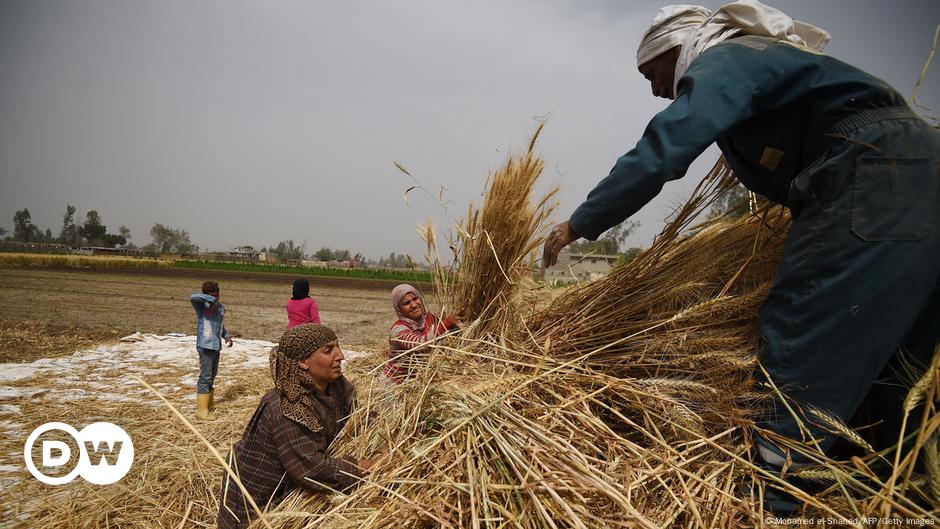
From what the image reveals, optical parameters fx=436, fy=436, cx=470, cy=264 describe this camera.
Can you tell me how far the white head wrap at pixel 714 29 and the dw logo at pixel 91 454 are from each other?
340 cm

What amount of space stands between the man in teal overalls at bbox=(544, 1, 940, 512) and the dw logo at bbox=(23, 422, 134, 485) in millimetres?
3194

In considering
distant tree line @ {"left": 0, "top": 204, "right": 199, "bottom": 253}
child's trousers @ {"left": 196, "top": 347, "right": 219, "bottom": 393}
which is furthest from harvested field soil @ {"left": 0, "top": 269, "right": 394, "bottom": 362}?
distant tree line @ {"left": 0, "top": 204, "right": 199, "bottom": 253}

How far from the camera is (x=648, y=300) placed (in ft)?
5.01

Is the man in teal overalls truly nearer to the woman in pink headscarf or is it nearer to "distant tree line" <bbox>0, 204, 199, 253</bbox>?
the woman in pink headscarf

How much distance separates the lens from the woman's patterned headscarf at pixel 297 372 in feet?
5.58

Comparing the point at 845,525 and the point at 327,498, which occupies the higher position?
the point at 845,525

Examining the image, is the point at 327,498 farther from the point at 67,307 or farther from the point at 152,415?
the point at 67,307

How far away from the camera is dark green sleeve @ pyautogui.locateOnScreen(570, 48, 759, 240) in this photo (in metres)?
1.13

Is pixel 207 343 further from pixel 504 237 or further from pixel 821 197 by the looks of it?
pixel 821 197

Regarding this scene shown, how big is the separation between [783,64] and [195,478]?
2954 millimetres

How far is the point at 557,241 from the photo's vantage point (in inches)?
55.6

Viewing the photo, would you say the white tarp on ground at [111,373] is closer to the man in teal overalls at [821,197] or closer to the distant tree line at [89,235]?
the man in teal overalls at [821,197]

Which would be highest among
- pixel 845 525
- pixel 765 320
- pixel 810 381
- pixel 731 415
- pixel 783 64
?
pixel 783 64

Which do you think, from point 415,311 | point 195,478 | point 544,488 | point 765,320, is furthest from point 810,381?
point 195,478
